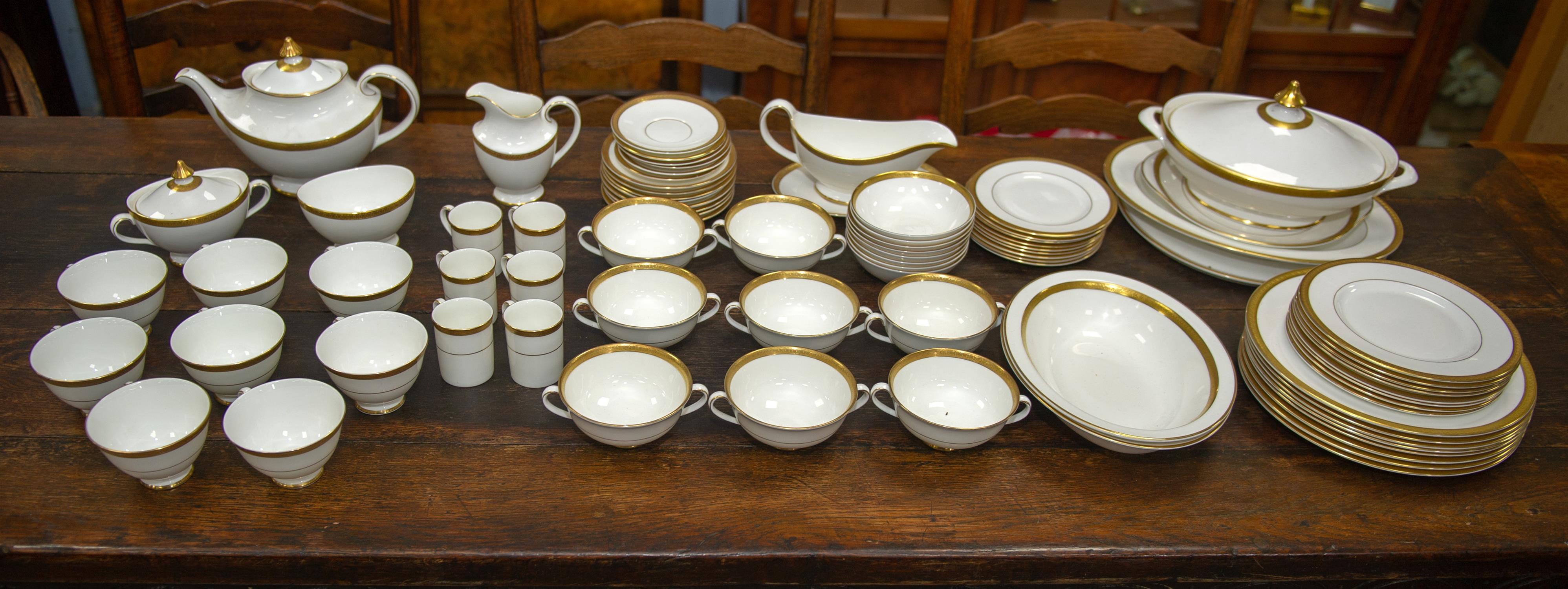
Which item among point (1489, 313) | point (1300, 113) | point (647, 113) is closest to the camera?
point (1489, 313)

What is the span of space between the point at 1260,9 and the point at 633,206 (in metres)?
2.08

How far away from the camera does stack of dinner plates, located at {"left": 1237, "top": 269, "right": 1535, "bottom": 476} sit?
1.00m

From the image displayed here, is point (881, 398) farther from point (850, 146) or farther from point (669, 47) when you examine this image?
point (669, 47)

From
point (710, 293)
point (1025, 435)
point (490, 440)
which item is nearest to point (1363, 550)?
point (1025, 435)

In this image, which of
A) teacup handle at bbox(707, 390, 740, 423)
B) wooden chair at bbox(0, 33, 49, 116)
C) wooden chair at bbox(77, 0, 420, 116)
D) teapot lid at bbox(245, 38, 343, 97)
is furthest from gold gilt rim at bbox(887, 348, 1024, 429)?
wooden chair at bbox(0, 33, 49, 116)

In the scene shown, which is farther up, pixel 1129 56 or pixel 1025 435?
pixel 1129 56

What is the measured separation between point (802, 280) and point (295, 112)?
75 centimetres

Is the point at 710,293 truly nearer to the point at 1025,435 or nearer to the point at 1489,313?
the point at 1025,435

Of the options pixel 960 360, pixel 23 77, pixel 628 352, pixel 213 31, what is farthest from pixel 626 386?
pixel 23 77

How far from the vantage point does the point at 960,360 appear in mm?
1082

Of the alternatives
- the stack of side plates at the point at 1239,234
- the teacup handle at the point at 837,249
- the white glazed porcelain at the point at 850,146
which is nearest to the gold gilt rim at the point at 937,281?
the teacup handle at the point at 837,249

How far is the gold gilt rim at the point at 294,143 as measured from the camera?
130 cm

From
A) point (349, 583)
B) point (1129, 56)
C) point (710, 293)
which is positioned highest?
point (1129, 56)

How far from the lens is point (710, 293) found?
46.0 inches
